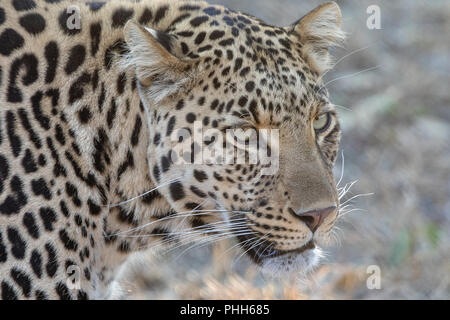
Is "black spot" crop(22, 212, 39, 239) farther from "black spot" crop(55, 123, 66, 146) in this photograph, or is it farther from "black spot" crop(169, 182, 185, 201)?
"black spot" crop(169, 182, 185, 201)

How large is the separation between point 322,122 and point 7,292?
7.78 ft

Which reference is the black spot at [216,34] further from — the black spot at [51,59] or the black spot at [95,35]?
the black spot at [51,59]

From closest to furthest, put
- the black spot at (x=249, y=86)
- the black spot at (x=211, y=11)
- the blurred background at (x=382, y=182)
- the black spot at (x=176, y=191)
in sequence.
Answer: the black spot at (x=249, y=86) < the black spot at (x=176, y=191) < the black spot at (x=211, y=11) < the blurred background at (x=382, y=182)

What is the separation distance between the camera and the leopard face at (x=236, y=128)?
15.5 ft

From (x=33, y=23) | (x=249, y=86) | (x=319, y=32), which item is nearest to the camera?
(x=249, y=86)

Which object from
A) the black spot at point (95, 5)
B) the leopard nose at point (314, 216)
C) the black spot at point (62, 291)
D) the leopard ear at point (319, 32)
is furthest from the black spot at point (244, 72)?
the black spot at point (62, 291)

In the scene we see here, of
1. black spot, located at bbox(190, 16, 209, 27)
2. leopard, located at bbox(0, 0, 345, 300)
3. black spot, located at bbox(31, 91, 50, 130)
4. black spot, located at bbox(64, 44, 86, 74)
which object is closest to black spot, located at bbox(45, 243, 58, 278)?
leopard, located at bbox(0, 0, 345, 300)

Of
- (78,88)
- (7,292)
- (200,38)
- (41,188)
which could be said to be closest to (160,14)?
(200,38)

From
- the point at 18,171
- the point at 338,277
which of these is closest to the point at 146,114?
the point at 18,171

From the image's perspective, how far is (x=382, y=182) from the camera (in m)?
9.66

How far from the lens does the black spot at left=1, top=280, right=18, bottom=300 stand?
4.54 m

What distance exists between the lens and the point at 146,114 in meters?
4.80

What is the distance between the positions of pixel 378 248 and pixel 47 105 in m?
5.08

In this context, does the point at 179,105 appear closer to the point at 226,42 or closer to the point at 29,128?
the point at 226,42
